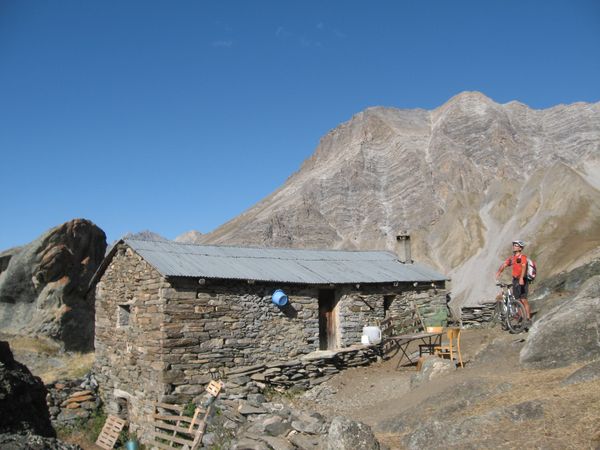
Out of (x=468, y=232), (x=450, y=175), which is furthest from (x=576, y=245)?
(x=450, y=175)

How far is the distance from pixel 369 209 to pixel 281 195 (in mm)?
16316

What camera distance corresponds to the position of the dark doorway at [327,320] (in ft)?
55.4

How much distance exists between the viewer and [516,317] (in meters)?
12.5

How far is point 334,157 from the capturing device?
87000 millimetres

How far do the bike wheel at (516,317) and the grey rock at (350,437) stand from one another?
21.3 ft

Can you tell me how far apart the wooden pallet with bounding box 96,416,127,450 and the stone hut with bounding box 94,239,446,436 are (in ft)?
1.14

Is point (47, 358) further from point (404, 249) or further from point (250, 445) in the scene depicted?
point (250, 445)

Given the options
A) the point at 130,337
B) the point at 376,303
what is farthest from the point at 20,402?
the point at 376,303

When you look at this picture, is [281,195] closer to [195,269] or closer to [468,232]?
[468,232]

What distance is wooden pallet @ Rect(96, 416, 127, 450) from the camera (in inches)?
596

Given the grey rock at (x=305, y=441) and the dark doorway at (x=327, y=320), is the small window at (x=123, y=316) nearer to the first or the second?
the dark doorway at (x=327, y=320)

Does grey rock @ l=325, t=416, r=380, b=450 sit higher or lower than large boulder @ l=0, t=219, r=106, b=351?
lower

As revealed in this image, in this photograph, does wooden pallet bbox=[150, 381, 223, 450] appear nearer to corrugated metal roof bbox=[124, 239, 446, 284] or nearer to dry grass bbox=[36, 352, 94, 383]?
corrugated metal roof bbox=[124, 239, 446, 284]

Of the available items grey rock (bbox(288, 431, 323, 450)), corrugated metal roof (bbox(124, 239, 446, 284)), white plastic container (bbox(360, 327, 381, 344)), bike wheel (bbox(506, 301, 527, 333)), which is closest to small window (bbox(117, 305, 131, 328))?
corrugated metal roof (bbox(124, 239, 446, 284))
